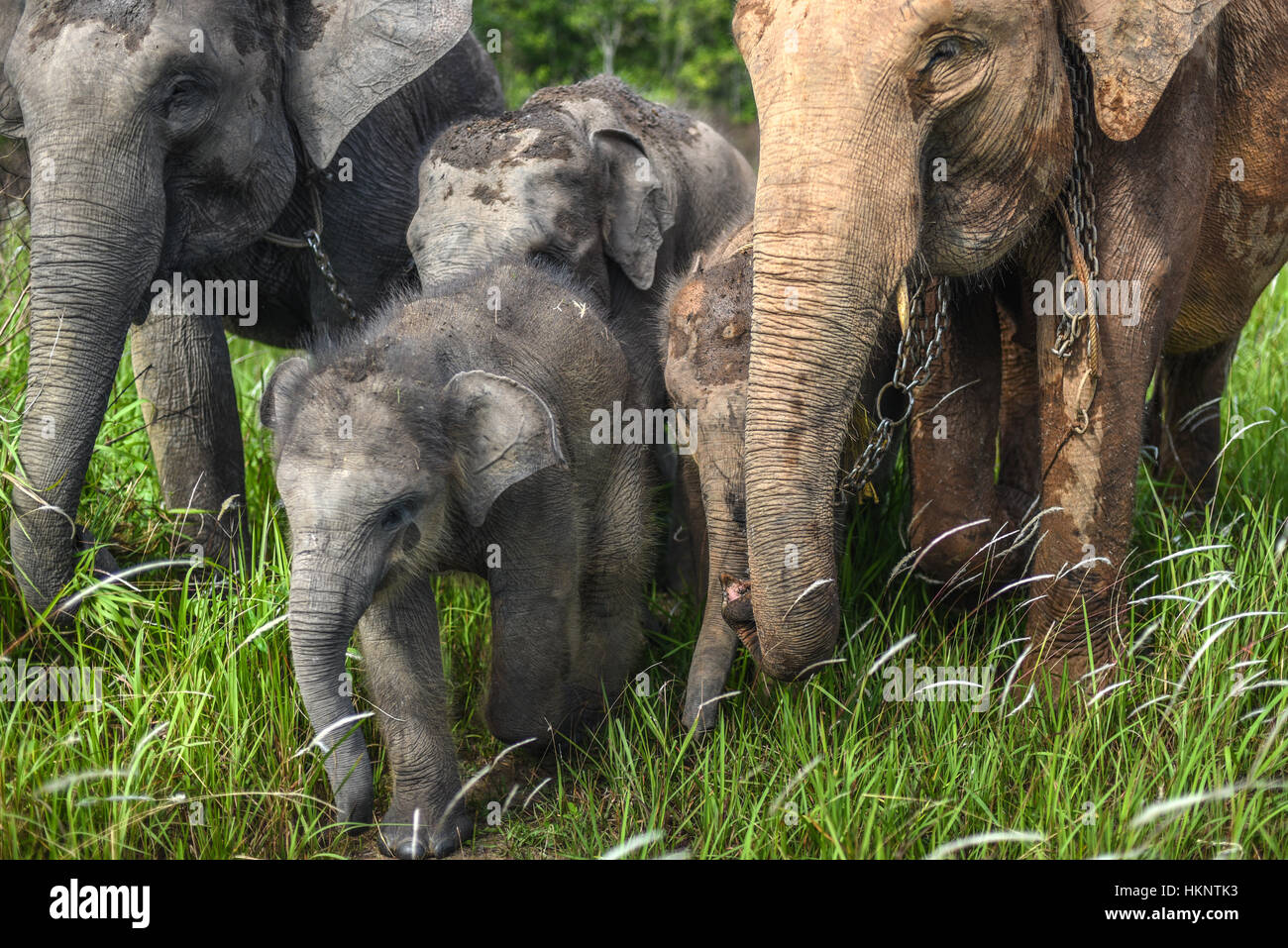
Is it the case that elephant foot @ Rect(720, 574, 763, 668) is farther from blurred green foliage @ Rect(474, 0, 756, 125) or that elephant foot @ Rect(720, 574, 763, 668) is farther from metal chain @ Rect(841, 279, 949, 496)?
blurred green foliage @ Rect(474, 0, 756, 125)

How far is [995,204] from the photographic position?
11.3ft

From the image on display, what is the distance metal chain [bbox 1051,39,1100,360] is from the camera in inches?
140

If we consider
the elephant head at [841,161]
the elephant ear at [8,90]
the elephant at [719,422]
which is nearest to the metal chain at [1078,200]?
the elephant head at [841,161]

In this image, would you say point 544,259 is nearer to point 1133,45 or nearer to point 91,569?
point 91,569

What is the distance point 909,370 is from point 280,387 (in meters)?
1.73

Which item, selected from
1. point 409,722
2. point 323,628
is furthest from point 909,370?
point 323,628

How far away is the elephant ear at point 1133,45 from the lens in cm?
338

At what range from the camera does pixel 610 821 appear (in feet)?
12.6

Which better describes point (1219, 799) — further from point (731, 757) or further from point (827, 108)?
point (827, 108)

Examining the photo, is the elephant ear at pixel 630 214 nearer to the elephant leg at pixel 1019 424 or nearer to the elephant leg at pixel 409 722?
the elephant leg at pixel 1019 424

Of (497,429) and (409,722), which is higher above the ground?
(497,429)

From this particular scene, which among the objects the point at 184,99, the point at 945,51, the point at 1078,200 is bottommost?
the point at 1078,200

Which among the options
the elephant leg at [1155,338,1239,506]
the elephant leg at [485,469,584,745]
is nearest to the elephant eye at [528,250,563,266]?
the elephant leg at [485,469,584,745]

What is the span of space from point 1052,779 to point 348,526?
1.76 m
